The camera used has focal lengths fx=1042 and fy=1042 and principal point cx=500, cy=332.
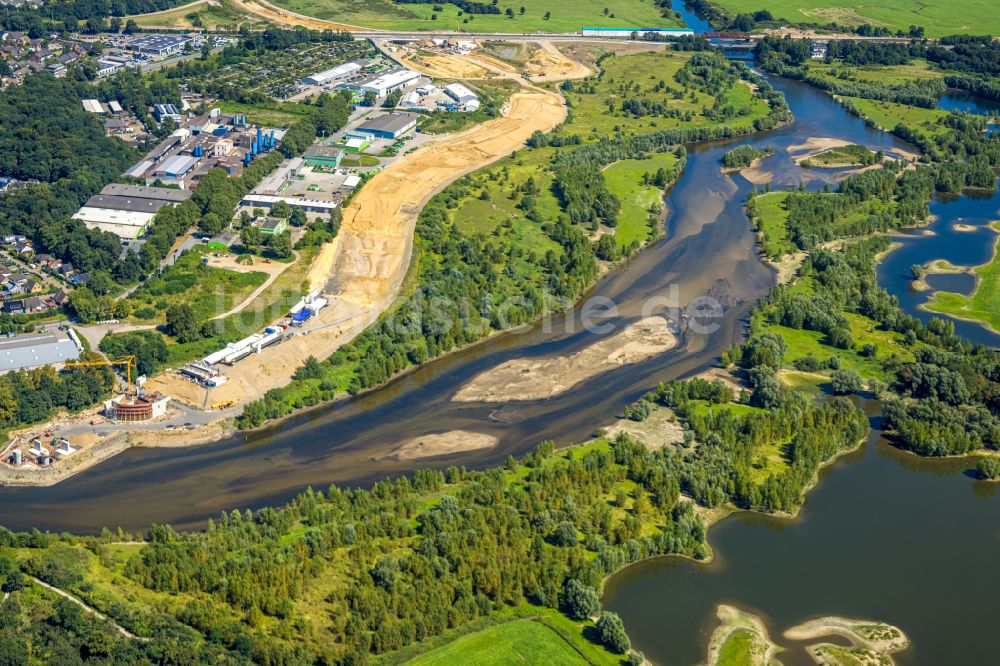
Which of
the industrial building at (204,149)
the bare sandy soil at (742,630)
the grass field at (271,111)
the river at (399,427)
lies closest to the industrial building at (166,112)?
the industrial building at (204,149)

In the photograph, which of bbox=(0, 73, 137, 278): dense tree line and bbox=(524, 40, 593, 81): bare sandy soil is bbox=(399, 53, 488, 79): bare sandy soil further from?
bbox=(0, 73, 137, 278): dense tree line

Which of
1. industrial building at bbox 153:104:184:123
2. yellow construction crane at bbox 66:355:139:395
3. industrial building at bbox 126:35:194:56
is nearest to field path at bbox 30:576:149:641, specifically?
yellow construction crane at bbox 66:355:139:395

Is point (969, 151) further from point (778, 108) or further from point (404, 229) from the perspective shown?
point (404, 229)

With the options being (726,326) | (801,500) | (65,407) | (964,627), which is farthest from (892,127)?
(65,407)

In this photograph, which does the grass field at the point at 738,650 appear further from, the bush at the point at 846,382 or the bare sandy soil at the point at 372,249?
the bare sandy soil at the point at 372,249

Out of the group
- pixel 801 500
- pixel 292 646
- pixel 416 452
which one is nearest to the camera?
pixel 292 646

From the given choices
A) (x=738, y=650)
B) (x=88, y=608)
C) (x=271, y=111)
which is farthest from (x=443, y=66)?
(x=738, y=650)
